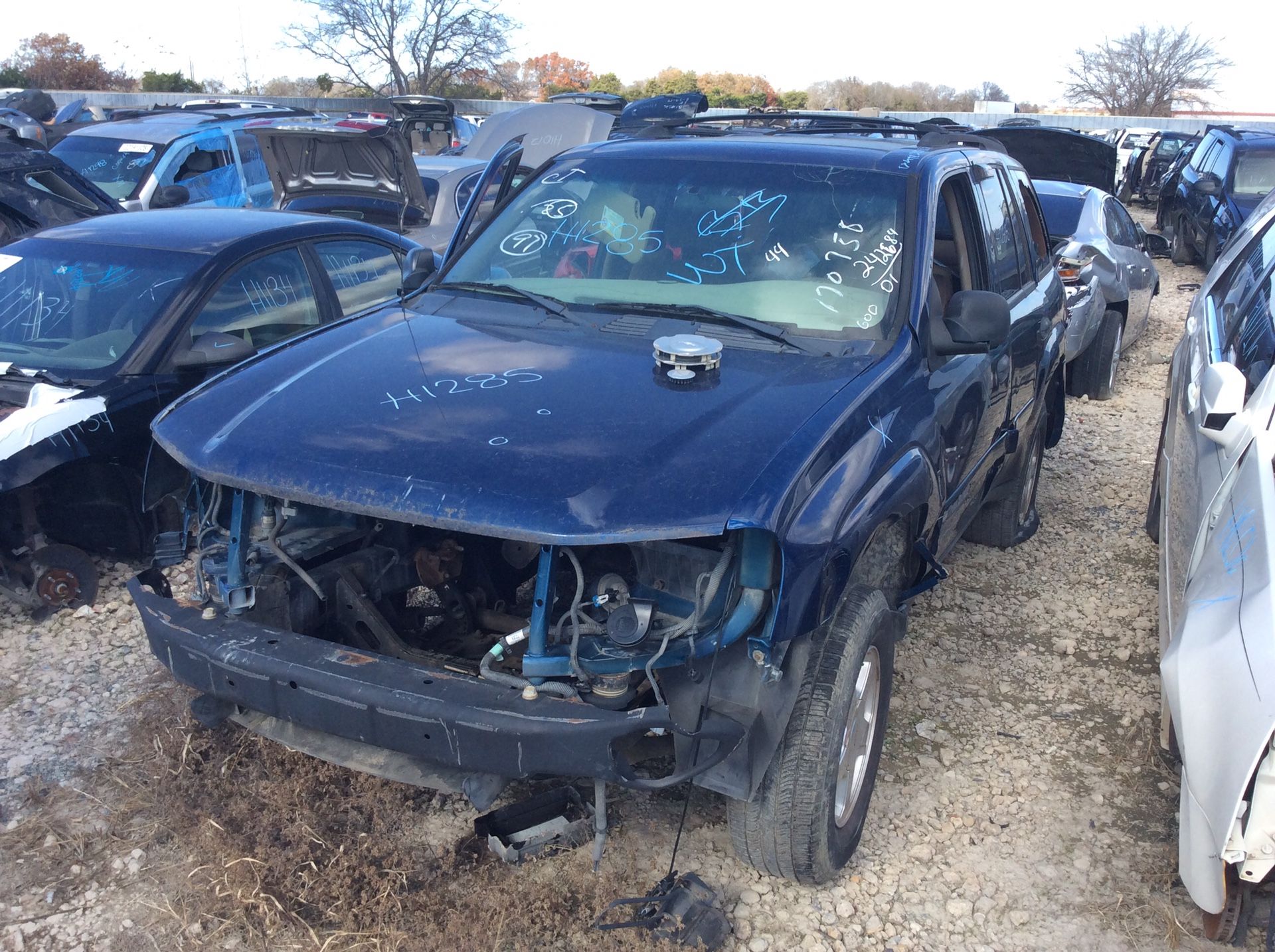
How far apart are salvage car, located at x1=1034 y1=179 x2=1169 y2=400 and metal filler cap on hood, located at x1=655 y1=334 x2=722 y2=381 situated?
5035 millimetres

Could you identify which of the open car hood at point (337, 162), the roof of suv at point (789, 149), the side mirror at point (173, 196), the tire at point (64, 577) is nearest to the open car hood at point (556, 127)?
the open car hood at point (337, 162)

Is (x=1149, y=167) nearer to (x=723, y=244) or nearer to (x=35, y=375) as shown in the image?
(x=723, y=244)

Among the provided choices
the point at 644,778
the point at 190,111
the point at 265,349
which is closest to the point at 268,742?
the point at 265,349

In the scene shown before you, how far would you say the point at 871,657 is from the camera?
3.07 meters

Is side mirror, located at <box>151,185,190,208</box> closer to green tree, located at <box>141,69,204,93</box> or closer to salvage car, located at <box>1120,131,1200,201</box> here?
salvage car, located at <box>1120,131,1200,201</box>

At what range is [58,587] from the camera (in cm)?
443

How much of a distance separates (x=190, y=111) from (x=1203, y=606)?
38.6 feet

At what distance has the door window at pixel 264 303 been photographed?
15.6 feet

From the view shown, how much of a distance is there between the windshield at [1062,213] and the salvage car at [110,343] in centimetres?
608

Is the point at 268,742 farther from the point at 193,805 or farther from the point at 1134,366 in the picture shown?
the point at 1134,366

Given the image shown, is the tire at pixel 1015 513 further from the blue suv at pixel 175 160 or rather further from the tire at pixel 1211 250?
the tire at pixel 1211 250

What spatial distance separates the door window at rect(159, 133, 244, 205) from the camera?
31.3ft

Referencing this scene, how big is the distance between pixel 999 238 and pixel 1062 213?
4999 millimetres

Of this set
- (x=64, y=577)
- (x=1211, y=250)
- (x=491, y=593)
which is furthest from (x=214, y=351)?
(x=1211, y=250)
